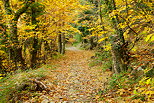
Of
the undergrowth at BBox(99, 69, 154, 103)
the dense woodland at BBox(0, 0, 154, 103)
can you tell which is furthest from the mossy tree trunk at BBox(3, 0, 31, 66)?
the undergrowth at BBox(99, 69, 154, 103)

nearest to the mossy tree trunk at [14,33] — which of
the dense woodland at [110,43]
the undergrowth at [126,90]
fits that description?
the dense woodland at [110,43]

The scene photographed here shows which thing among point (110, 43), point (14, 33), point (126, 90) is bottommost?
point (126, 90)

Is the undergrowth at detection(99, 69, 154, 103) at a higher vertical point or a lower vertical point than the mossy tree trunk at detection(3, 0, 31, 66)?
lower

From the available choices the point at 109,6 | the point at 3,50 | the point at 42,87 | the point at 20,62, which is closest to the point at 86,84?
the point at 42,87

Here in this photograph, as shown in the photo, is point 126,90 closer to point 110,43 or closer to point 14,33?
point 110,43

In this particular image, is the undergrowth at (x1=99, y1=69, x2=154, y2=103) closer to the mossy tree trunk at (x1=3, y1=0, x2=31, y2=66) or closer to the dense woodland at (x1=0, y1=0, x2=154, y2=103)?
the dense woodland at (x1=0, y1=0, x2=154, y2=103)

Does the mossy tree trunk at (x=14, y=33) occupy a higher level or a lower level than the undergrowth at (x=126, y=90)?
higher

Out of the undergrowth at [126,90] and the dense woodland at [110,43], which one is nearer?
the undergrowth at [126,90]

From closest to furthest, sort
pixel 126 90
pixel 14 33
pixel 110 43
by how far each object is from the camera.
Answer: pixel 126 90 < pixel 110 43 < pixel 14 33

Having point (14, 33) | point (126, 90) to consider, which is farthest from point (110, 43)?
point (14, 33)

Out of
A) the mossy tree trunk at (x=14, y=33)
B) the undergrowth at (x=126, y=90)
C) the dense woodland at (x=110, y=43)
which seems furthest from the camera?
the mossy tree trunk at (x=14, y=33)

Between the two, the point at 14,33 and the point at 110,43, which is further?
the point at 14,33

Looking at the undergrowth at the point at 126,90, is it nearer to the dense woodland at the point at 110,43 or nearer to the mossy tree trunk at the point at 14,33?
the dense woodland at the point at 110,43

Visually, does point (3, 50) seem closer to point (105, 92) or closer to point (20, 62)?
point (20, 62)
